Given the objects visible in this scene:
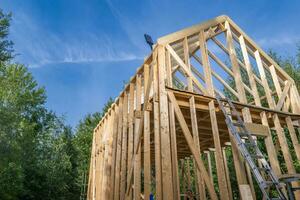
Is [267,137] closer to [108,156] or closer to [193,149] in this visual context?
[193,149]

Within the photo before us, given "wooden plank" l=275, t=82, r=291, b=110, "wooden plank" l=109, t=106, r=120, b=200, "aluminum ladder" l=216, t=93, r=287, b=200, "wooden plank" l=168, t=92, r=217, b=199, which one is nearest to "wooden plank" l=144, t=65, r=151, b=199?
"wooden plank" l=168, t=92, r=217, b=199

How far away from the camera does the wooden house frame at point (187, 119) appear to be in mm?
4840

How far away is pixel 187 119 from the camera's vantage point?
682 centimetres

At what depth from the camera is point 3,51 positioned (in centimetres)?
1436

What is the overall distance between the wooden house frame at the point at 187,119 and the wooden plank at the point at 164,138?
0.06ft

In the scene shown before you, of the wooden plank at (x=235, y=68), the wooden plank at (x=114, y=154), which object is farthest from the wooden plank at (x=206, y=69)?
the wooden plank at (x=114, y=154)

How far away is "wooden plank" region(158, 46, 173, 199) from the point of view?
455 centimetres

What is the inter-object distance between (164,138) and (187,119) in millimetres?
2045

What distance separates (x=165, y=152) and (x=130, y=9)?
60.0 feet

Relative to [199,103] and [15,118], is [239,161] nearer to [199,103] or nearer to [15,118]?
[199,103]

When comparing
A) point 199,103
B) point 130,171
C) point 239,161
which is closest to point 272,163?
point 239,161

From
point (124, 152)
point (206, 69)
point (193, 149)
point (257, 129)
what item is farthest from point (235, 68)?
point (124, 152)

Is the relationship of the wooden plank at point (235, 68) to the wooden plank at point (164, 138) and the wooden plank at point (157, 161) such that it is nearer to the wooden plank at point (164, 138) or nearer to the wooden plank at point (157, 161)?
the wooden plank at point (164, 138)

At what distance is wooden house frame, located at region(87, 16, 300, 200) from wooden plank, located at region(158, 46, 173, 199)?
0.06 ft
